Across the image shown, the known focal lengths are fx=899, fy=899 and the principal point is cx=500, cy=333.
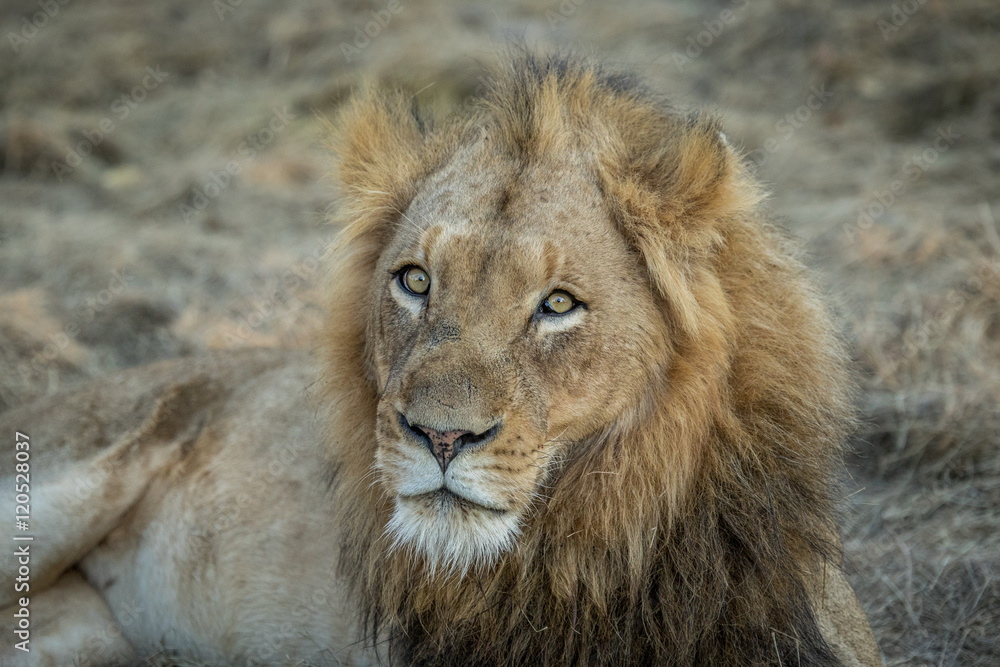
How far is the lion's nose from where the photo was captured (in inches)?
85.0

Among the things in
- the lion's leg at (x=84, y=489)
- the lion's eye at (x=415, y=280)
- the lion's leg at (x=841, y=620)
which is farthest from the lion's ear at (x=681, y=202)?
the lion's leg at (x=84, y=489)

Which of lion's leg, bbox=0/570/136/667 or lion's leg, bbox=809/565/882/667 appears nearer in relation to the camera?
lion's leg, bbox=809/565/882/667

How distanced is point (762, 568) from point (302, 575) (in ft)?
5.94

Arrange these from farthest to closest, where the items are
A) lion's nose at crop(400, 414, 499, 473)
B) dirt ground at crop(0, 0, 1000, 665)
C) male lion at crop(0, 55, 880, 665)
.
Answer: dirt ground at crop(0, 0, 1000, 665), male lion at crop(0, 55, 880, 665), lion's nose at crop(400, 414, 499, 473)

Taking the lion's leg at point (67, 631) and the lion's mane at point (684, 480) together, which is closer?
the lion's mane at point (684, 480)

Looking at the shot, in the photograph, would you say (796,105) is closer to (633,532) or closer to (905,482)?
(905,482)

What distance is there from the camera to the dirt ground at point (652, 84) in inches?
179

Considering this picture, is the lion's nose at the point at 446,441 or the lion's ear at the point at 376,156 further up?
the lion's ear at the point at 376,156

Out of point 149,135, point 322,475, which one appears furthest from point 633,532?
point 149,135

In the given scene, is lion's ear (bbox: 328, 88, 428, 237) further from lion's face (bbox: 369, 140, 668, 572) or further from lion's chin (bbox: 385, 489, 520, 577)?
lion's chin (bbox: 385, 489, 520, 577)

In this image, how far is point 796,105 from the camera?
31.8 feet

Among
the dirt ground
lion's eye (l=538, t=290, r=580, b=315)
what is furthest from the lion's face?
the dirt ground

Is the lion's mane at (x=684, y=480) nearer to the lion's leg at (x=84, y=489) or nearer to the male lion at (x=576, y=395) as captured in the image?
the male lion at (x=576, y=395)

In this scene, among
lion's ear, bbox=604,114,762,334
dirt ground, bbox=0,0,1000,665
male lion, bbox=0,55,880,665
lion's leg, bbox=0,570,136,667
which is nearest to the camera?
male lion, bbox=0,55,880,665
